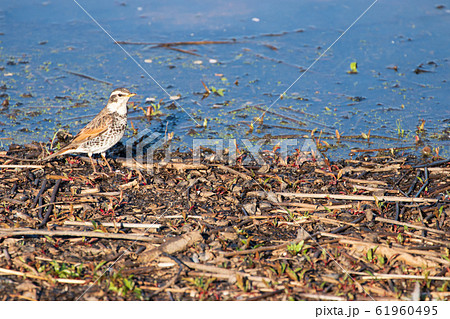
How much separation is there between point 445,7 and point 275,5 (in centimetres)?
465

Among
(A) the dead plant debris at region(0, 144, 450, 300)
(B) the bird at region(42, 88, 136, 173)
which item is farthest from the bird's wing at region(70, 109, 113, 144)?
(A) the dead plant debris at region(0, 144, 450, 300)

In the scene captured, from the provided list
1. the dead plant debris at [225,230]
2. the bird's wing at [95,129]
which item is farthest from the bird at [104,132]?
the dead plant debris at [225,230]

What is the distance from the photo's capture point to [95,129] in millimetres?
7922

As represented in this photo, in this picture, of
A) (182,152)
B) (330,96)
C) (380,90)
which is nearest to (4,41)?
(182,152)

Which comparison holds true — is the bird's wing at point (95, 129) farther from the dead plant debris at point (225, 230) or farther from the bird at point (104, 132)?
the dead plant debris at point (225, 230)

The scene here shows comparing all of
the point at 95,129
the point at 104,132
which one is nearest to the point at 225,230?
the point at 104,132

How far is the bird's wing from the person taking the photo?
25.2 ft

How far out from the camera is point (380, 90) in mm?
10094

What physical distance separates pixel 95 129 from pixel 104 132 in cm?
20

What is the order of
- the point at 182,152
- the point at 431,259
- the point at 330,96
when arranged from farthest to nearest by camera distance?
the point at 330,96, the point at 182,152, the point at 431,259

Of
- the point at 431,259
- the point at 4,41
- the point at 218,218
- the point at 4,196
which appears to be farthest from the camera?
the point at 4,41
